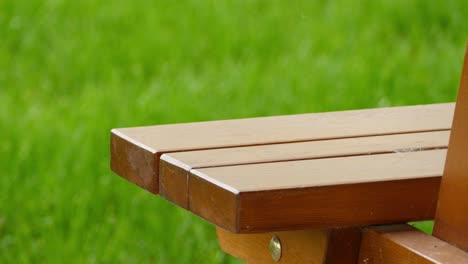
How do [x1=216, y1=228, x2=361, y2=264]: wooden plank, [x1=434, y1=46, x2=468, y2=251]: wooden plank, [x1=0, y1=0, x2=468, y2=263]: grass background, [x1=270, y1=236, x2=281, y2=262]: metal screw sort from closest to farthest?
[x1=434, y1=46, x2=468, y2=251]: wooden plank < [x1=216, y1=228, x2=361, y2=264]: wooden plank < [x1=270, y1=236, x2=281, y2=262]: metal screw < [x1=0, y1=0, x2=468, y2=263]: grass background

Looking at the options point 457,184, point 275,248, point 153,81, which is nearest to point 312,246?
point 275,248

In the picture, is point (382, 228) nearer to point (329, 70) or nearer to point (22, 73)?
point (329, 70)

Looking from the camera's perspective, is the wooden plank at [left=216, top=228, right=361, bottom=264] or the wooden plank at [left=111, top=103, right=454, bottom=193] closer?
the wooden plank at [left=216, top=228, right=361, bottom=264]

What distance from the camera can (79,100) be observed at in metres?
4.57

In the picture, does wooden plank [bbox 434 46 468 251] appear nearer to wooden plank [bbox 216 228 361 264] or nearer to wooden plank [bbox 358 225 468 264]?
wooden plank [bbox 358 225 468 264]

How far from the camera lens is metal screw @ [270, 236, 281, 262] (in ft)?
6.03

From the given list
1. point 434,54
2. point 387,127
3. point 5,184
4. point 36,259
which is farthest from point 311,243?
point 434,54

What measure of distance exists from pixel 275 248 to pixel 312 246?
0.42 feet

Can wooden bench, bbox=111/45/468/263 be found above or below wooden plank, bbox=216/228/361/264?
above

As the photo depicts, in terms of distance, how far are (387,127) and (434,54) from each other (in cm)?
297

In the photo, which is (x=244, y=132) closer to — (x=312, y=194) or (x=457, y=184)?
(x=312, y=194)

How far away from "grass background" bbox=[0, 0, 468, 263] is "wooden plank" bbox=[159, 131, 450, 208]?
159 cm

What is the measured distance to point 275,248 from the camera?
185cm

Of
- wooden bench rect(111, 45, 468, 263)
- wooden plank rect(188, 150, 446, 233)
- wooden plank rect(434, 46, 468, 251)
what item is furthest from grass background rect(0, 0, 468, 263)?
wooden plank rect(434, 46, 468, 251)
